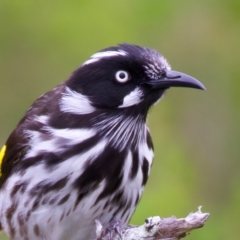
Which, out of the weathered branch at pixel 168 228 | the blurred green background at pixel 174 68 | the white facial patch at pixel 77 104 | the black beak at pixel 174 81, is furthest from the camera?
the blurred green background at pixel 174 68

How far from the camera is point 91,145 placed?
837 cm

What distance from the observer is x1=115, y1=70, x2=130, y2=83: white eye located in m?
8.25

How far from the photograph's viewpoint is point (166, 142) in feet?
37.0

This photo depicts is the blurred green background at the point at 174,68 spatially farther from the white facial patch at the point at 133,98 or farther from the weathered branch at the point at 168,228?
the weathered branch at the point at 168,228

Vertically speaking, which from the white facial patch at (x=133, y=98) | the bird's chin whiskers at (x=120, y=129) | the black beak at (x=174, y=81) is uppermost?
the black beak at (x=174, y=81)

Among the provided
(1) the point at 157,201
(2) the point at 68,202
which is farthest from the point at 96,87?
(1) the point at 157,201

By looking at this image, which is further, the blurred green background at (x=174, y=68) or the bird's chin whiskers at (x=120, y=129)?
the blurred green background at (x=174, y=68)

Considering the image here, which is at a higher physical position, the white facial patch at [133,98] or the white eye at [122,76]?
the white eye at [122,76]

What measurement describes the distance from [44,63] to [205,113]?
1.64m

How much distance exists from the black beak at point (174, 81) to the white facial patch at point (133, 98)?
0.09m

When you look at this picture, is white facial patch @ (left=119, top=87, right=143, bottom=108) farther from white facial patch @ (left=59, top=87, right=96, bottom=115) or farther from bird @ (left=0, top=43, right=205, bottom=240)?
white facial patch @ (left=59, top=87, right=96, bottom=115)

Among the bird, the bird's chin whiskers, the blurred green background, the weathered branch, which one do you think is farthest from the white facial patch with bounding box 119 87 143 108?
the blurred green background

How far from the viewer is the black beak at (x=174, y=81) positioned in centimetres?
820

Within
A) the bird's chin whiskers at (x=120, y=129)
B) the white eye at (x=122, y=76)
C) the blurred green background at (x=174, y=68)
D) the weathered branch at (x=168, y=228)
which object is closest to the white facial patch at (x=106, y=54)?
the white eye at (x=122, y=76)
